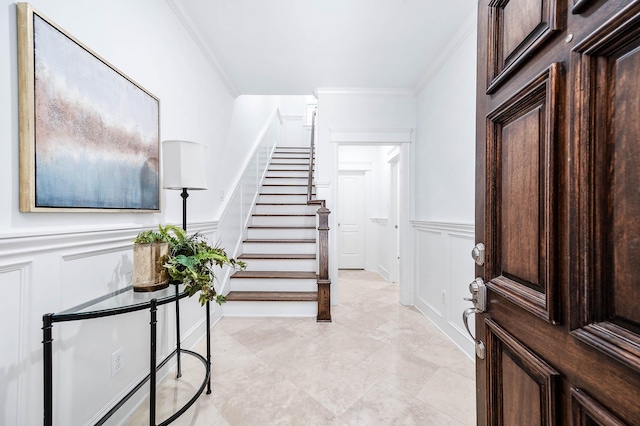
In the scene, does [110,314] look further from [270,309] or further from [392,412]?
[270,309]

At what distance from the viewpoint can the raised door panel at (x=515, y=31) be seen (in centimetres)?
52

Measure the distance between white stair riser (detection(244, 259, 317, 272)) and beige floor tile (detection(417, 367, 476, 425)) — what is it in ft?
5.41

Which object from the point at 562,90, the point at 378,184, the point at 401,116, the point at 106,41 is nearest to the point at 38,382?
the point at 106,41

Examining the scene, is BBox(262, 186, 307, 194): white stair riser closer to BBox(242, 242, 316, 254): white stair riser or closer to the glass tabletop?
BBox(242, 242, 316, 254): white stair riser

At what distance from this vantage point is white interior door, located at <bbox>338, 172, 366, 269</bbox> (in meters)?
5.07

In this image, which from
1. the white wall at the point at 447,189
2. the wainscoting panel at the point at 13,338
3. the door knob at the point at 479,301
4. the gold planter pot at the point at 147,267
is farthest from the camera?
the white wall at the point at 447,189

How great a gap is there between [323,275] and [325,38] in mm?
2084

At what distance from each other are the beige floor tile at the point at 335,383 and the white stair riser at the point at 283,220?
2.12 m

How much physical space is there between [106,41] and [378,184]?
422 centimetres

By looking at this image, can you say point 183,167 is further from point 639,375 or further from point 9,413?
point 639,375

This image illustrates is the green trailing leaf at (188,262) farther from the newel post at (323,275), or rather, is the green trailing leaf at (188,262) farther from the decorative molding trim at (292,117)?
the decorative molding trim at (292,117)

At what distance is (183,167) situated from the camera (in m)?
1.48

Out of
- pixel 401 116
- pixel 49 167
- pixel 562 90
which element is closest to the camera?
pixel 562 90

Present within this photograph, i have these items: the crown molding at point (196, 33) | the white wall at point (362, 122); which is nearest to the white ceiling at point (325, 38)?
the crown molding at point (196, 33)
